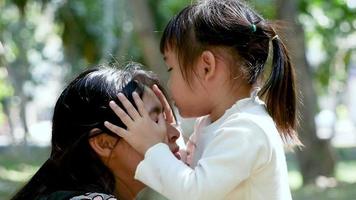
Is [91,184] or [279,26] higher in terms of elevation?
[279,26]

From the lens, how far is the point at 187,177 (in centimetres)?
221

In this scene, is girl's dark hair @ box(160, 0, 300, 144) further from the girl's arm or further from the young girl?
the girl's arm

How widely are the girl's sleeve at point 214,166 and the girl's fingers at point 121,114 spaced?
100mm

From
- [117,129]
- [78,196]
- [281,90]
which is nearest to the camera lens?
[78,196]

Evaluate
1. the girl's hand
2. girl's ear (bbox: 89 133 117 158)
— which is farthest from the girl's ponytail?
girl's ear (bbox: 89 133 117 158)

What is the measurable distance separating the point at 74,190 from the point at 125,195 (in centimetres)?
18

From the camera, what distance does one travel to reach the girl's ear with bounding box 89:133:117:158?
2.23m

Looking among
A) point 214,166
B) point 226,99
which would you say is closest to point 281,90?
point 226,99

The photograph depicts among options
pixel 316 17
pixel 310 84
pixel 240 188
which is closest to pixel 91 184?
pixel 240 188

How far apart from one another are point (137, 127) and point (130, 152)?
11 cm

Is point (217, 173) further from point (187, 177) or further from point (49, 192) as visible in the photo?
point (49, 192)

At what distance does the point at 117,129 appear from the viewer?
222 centimetres

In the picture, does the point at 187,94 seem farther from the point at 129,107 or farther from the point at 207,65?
the point at 129,107

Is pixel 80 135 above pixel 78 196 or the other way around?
above
